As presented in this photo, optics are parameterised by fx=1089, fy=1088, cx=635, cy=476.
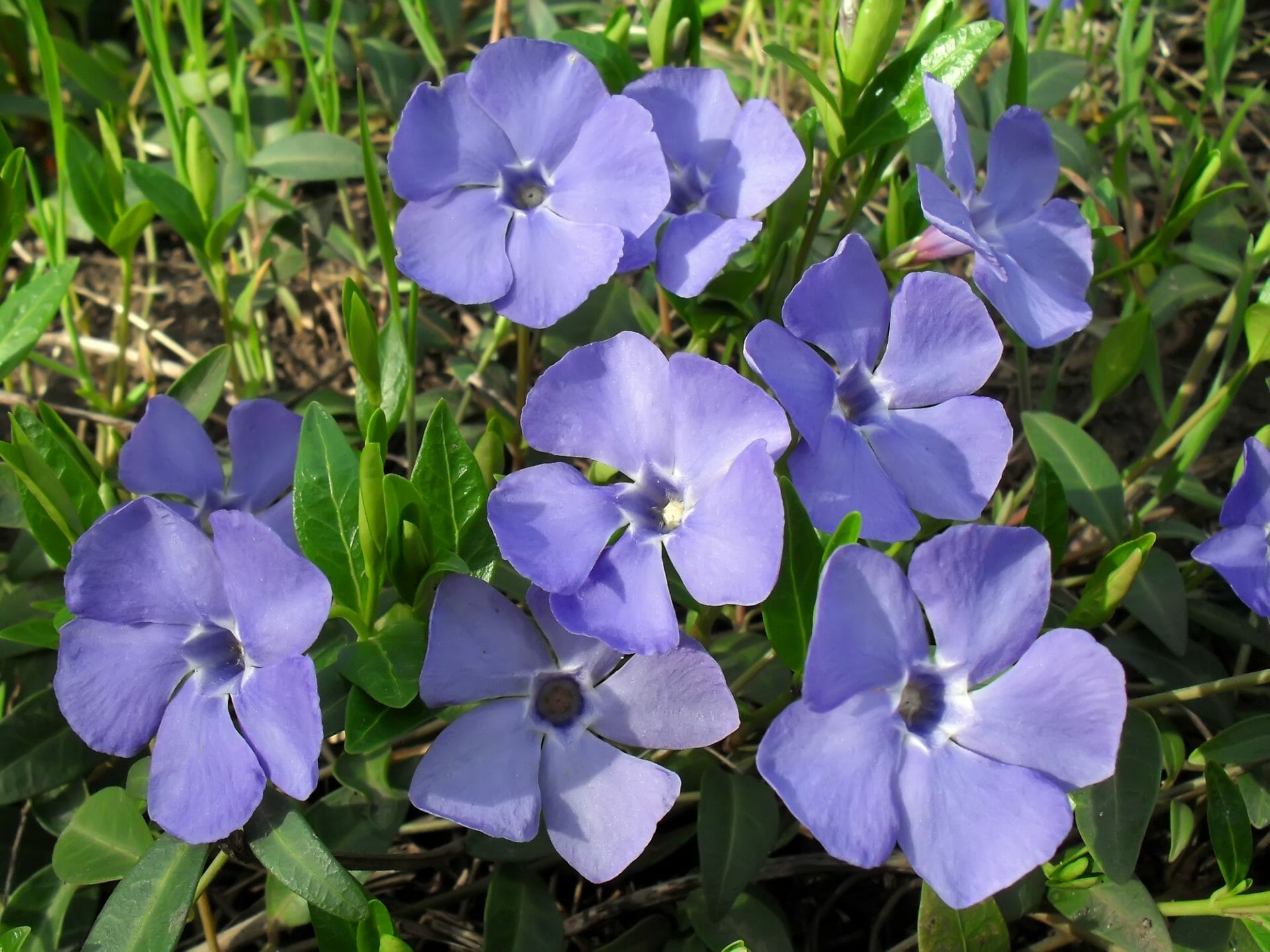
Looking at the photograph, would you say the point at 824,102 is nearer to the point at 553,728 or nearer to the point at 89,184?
the point at 553,728

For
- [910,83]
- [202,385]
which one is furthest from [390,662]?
[910,83]

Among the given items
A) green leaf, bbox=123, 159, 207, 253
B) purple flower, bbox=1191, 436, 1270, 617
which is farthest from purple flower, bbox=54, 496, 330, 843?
purple flower, bbox=1191, 436, 1270, 617

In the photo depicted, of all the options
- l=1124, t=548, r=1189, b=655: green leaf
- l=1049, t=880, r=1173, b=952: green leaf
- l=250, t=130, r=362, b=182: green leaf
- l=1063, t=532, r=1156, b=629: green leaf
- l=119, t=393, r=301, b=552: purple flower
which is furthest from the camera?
l=250, t=130, r=362, b=182: green leaf

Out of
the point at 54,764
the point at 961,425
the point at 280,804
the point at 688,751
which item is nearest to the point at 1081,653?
the point at 961,425

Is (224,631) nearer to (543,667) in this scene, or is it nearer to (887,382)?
(543,667)

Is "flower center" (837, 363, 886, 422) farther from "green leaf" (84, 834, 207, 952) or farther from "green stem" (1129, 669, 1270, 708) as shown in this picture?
"green leaf" (84, 834, 207, 952)

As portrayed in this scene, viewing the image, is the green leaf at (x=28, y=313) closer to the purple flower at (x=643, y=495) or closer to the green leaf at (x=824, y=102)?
the purple flower at (x=643, y=495)

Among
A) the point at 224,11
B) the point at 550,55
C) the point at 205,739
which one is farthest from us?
the point at 224,11
